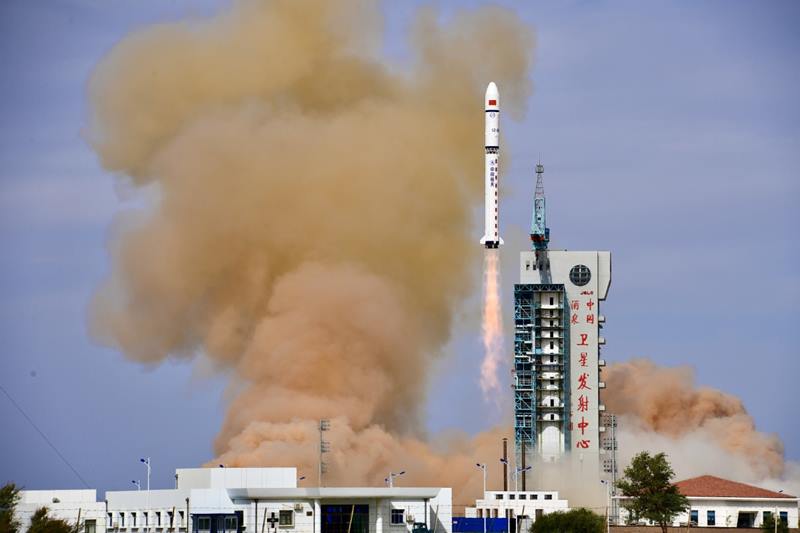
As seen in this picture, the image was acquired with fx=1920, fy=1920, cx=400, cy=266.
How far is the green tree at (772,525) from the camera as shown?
105m

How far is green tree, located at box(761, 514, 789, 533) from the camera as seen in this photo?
105 meters

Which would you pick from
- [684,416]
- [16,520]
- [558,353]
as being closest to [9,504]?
[16,520]

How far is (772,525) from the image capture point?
353ft

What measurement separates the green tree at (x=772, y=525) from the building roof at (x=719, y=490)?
8.91ft

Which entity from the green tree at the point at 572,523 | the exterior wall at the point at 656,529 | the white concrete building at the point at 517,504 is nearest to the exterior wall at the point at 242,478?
the green tree at the point at 572,523

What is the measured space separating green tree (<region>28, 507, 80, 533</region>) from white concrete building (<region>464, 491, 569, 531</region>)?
104ft

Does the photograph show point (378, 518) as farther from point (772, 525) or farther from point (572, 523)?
point (772, 525)

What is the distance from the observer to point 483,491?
122 meters

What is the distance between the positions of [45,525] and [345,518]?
14087 millimetres

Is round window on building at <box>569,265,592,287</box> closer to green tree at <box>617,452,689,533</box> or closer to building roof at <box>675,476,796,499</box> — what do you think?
building roof at <box>675,476,796,499</box>

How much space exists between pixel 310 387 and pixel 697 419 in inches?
1477

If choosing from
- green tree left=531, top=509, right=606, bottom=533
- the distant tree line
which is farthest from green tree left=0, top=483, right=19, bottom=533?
green tree left=531, top=509, right=606, bottom=533

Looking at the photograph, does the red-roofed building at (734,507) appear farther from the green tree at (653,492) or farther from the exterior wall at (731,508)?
the green tree at (653,492)

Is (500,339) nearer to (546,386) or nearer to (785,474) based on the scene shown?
(546,386)
